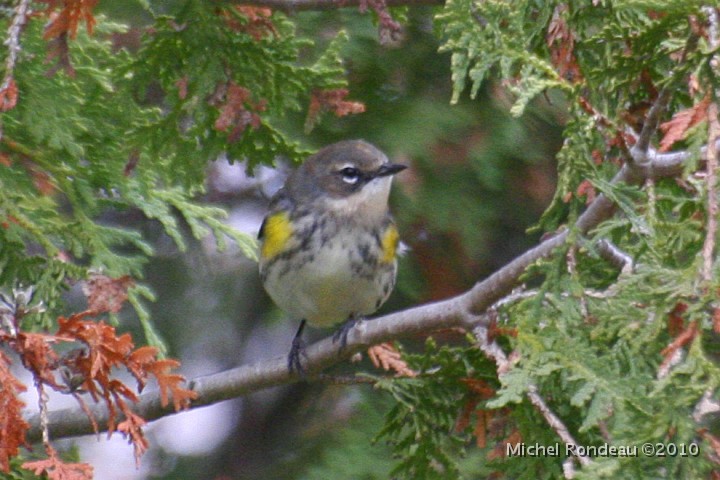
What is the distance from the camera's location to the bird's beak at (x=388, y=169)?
4.27 metres

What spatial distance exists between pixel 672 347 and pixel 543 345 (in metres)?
0.38

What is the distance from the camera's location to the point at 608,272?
3223mm

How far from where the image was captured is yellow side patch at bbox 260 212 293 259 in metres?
4.31

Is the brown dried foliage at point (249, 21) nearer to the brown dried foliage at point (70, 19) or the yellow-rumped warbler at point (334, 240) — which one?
the brown dried foliage at point (70, 19)

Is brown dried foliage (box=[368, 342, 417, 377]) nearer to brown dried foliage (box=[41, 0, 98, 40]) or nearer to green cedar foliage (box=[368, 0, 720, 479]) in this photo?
green cedar foliage (box=[368, 0, 720, 479])

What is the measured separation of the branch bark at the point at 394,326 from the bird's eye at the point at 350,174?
875mm

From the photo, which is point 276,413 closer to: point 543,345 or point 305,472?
point 305,472

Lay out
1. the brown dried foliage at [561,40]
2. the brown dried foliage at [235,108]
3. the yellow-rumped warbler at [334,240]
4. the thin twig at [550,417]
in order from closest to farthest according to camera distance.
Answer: the thin twig at [550,417] < the brown dried foliage at [561,40] < the brown dried foliage at [235,108] < the yellow-rumped warbler at [334,240]

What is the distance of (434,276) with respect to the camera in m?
5.45

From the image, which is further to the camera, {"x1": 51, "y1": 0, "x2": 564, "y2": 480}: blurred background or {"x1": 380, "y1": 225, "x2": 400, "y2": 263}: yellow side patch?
{"x1": 51, "y1": 0, "x2": 564, "y2": 480}: blurred background

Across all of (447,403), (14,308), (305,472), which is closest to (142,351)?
(14,308)

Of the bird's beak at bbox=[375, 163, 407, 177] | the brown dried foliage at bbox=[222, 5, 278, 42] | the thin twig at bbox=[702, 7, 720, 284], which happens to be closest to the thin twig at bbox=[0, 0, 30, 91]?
the brown dried foliage at bbox=[222, 5, 278, 42]

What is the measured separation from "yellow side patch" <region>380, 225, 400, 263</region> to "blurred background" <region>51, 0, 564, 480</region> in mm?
592

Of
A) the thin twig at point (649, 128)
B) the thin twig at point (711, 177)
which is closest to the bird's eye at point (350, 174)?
the thin twig at point (649, 128)
